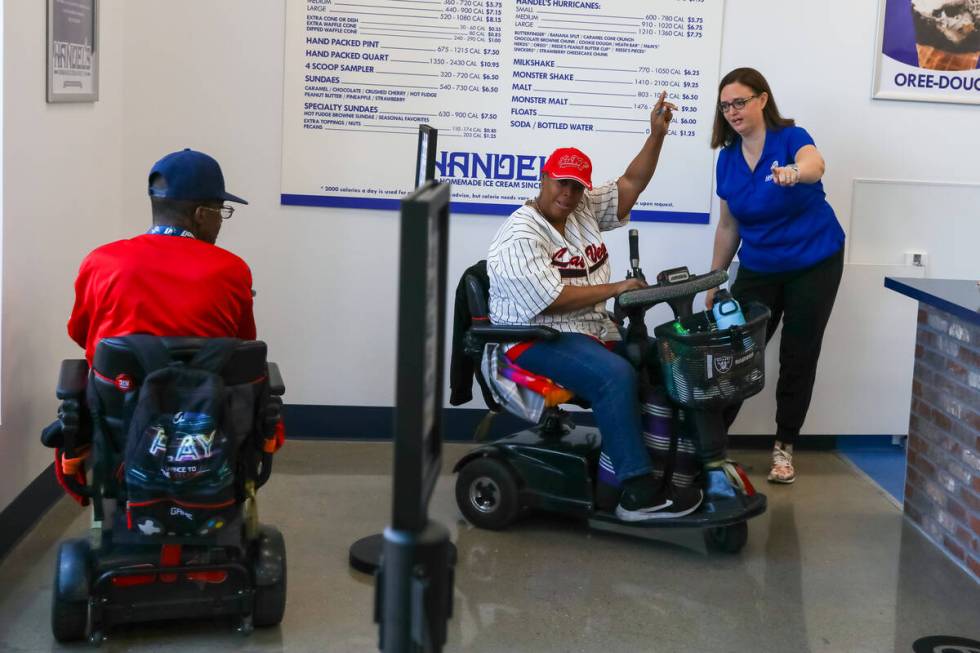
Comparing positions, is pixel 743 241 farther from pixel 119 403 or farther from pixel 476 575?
pixel 119 403

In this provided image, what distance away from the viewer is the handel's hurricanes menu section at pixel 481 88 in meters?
4.52

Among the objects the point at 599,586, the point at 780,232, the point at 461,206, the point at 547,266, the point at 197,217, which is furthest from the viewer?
the point at 461,206

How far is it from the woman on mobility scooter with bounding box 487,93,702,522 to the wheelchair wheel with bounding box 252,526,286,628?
1.10 metres

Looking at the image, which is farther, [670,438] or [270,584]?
[670,438]

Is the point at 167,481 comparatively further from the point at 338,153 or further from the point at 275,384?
the point at 338,153

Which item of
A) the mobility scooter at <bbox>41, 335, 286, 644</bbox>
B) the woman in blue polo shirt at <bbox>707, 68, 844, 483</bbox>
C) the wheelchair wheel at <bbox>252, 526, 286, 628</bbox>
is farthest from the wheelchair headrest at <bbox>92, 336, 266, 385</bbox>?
the woman in blue polo shirt at <bbox>707, 68, 844, 483</bbox>

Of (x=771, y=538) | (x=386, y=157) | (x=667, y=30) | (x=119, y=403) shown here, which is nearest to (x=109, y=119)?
(x=386, y=157)

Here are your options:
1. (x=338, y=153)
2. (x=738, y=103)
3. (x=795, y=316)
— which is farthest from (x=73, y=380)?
(x=795, y=316)

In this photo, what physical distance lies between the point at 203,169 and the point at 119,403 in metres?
0.62

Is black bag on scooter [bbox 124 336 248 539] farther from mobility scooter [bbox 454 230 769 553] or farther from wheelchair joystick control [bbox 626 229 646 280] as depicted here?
wheelchair joystick control [bbox 626 229 646 280]

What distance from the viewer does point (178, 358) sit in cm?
284

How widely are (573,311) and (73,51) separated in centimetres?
179

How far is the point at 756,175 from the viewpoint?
167 inches

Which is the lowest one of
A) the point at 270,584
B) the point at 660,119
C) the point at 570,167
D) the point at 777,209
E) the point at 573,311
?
the point at 270,584
